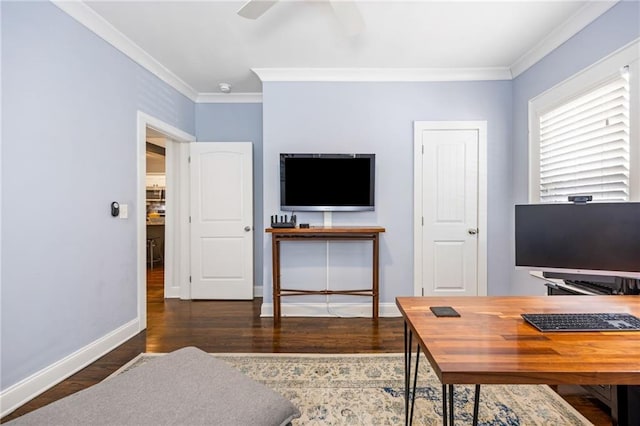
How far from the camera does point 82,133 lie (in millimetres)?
2303

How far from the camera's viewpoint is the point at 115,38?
103 inches

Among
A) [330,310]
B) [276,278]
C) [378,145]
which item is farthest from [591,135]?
[276,278]

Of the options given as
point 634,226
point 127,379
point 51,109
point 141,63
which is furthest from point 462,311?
point 141,63

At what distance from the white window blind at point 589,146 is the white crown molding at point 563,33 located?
536 mm

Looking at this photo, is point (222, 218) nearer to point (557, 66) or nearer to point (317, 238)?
point (317, 238)

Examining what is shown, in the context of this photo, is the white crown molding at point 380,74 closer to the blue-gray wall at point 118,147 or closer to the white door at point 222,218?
the blue-gray wall at point 118,147

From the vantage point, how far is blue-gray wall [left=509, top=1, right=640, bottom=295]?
6.63ft

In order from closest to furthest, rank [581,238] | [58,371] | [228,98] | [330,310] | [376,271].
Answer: [581,238] → [58,371] → [376,271] → [330,310] → [228,98]

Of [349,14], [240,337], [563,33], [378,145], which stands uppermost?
[563,33]

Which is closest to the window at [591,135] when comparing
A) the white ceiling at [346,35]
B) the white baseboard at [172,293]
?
the white ceiling at [346,35]

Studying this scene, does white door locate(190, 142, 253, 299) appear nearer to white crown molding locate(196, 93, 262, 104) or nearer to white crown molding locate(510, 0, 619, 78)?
white crown molding locate(196, 93, 262, 104)

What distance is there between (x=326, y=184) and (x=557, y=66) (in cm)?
230

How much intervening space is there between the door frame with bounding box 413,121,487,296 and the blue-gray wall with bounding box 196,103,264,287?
2.01 m

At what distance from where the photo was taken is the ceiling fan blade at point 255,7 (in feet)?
6.22
